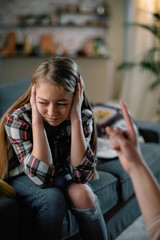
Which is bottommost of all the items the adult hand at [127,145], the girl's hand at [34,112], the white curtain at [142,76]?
the white curtain at [142,76]

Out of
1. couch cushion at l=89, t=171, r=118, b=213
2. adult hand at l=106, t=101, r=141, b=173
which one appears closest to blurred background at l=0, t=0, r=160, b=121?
couch cushion at l=89, t=171, r=118, b=213

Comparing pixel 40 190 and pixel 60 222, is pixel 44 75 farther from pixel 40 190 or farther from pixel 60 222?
pixel 60 222

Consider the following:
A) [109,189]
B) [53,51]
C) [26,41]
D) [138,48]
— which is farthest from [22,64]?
[109,189]

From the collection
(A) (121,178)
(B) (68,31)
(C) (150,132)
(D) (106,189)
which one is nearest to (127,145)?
(D) (106,189)

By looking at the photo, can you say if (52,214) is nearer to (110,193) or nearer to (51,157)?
(51,157)

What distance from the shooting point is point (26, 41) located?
543 centimetres

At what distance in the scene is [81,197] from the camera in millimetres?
1274

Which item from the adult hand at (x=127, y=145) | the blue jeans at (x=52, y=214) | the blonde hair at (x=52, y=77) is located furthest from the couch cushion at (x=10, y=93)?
the adult hand at (x=127, y=145)

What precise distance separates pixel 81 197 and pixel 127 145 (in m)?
0.56

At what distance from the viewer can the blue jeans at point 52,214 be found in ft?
4.02

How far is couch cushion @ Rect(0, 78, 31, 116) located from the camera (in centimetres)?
173

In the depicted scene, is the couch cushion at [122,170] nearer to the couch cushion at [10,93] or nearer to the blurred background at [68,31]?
the couch cushion at [10,93]

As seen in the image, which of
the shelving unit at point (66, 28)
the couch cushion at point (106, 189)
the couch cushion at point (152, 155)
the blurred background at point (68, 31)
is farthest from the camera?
the shelving unit at point (66, 28)

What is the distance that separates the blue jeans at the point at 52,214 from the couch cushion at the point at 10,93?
585 millimetres
